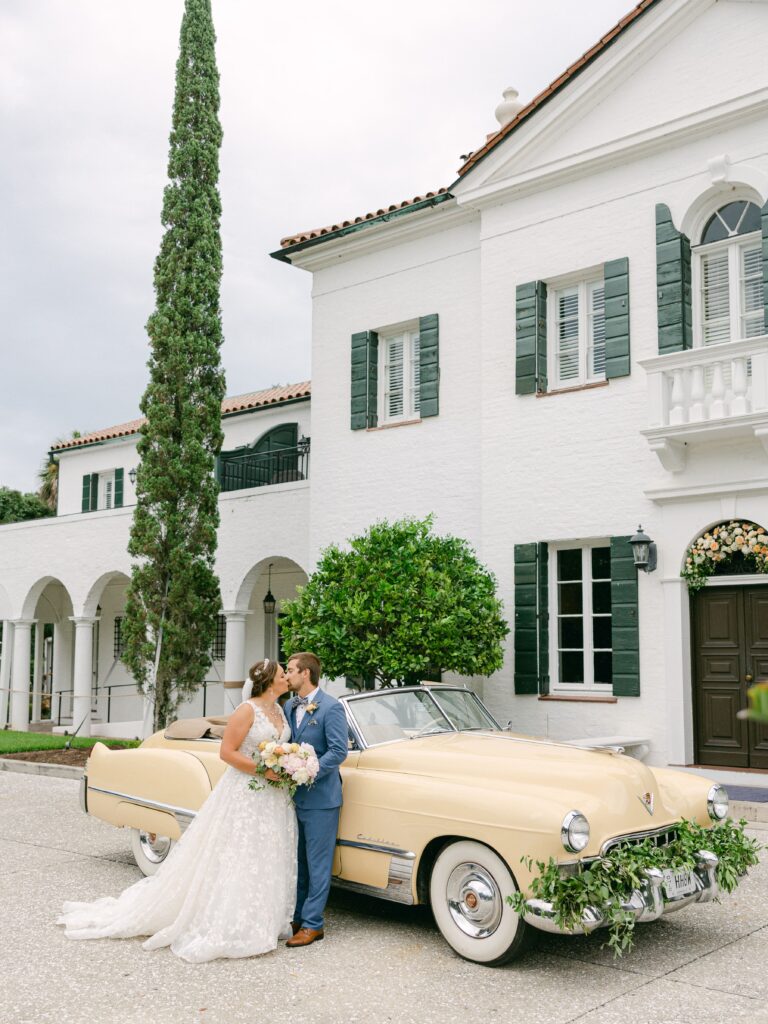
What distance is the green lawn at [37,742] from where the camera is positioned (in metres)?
16.6

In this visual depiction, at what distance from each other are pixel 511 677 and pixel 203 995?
330 inches

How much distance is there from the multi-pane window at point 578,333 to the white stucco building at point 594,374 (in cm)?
3

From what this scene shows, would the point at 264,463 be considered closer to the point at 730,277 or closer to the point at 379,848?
the point at 730,277

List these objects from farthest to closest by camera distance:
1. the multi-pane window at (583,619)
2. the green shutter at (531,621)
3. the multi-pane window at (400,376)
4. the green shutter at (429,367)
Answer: the multi-pane window at (400,376) → the green shutter at (429,367) → the green shutter at (531,621) → the multi-pane window at (583,619)

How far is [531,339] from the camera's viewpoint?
13.3 metres

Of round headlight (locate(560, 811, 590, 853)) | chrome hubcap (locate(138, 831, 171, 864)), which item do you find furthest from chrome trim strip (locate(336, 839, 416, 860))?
chrome hubcap (locate(138, 831, 171, 864))

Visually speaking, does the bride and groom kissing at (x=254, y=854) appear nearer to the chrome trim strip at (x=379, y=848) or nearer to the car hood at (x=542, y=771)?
the chrome trim strip at (x=379, y=848)

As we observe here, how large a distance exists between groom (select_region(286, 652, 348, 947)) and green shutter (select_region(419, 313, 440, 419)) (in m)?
8.67

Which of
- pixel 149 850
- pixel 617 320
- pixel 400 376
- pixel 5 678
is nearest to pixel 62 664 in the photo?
pixel 5 678

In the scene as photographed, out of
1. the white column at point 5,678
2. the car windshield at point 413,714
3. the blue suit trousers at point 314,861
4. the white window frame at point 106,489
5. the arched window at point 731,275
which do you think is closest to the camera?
the blue suit trousers at point 314,861

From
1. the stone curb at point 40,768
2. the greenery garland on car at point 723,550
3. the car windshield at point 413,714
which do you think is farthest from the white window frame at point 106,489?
the car windshield at point 413,714

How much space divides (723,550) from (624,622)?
4.62 feet

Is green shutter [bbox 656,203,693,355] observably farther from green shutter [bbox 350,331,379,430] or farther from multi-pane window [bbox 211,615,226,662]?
multi-pane window [bbox 211,615,226,662]

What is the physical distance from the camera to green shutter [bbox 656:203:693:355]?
1185cm
